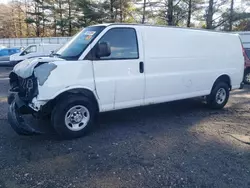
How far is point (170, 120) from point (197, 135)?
1.00 meters

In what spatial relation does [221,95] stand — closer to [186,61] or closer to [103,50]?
[186,61]

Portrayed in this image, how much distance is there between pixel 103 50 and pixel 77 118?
1.32 meters

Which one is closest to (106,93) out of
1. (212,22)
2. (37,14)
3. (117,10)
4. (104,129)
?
(104,129)

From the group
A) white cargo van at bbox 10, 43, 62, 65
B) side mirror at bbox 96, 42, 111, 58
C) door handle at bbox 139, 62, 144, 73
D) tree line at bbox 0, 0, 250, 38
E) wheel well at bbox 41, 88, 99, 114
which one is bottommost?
wheel well at bbox 41, 88, 99, 114

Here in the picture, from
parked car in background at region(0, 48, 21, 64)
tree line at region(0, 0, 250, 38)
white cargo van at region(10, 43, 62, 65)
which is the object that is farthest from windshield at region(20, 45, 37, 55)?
tree line at region(0, 0, 250, 38)

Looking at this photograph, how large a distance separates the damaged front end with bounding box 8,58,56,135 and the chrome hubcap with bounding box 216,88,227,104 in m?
4.56

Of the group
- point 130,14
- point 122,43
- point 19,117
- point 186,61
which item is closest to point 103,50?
point 122,43

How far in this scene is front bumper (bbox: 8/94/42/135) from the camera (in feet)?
12.3

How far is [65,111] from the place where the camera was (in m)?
4.09

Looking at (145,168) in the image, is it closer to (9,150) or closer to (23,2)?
(9,150)

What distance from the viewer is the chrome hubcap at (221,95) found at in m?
6.45

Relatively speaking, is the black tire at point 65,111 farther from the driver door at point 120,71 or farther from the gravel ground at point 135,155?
the driver door at point 120,71

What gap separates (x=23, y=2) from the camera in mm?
36875

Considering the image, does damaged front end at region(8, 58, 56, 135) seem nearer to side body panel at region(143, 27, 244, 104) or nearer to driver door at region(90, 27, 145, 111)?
driver door at region(90, 27, 145, 111)
